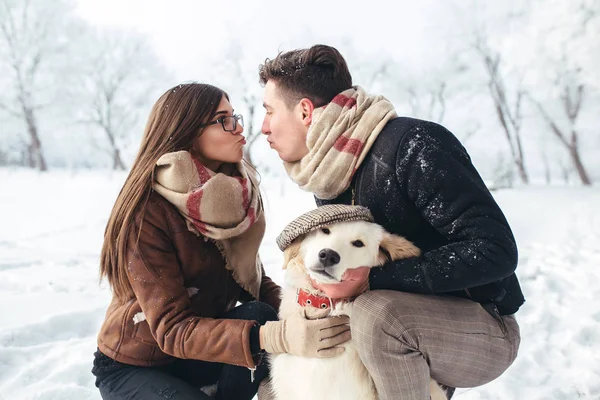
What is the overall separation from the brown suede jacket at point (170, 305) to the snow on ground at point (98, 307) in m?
1.00

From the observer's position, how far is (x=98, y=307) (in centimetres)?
419

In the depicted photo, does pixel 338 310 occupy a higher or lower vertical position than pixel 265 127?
lower

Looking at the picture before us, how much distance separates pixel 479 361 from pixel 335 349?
57 centimetres

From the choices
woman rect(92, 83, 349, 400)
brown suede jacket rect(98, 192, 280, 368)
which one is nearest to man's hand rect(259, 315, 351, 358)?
woman rect(92, 83, 349, 400)

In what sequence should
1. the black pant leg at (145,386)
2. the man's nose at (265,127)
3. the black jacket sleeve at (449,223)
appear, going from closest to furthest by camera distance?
the black jacket sleeve at (449,223), the black pant leg at (145,386), the man's nose at (265,127)

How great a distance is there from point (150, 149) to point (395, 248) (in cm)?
116

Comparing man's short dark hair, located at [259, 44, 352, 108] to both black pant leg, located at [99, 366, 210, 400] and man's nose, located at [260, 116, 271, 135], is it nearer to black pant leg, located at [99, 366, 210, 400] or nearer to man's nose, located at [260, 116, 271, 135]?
man's nose, located at [260, 116, 271, 135]

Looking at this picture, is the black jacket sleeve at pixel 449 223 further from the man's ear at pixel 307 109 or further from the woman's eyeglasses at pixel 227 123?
the woman's eyeglasses at pixel 227 123

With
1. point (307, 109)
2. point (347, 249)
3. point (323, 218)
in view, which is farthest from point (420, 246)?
point (307, 109)

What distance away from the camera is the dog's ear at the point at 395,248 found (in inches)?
66.0

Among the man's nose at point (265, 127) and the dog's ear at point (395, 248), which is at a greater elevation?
the man's nose at point (265, 127)

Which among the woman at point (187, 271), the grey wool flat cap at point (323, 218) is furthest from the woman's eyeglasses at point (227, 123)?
the grey wool flat cap at point (323, 218)

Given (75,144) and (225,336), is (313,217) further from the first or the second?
(75,144)

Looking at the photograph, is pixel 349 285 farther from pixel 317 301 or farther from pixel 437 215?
pixel 437 215
